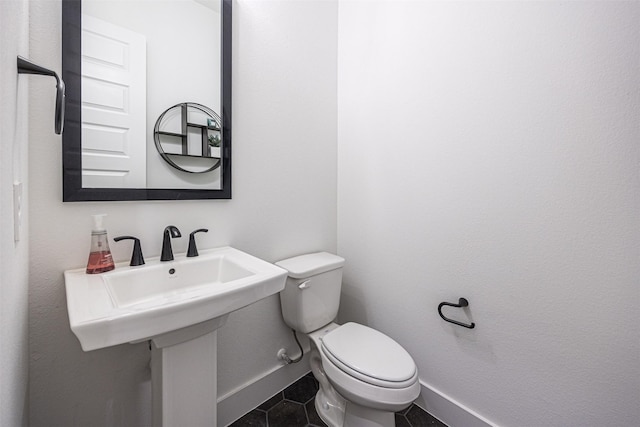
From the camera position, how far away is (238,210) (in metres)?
1.23

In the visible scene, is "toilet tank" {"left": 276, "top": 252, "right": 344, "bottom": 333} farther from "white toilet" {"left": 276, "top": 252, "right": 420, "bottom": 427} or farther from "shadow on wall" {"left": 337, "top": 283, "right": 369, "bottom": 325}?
"shadow on wall" {"left": 337, "top": 283, "right": 369, "bottom": 325}

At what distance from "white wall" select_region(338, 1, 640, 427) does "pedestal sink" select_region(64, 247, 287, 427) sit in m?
0.83

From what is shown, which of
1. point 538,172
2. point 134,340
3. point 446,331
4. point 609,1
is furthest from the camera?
point 446,331

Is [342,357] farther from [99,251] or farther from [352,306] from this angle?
[99,251]

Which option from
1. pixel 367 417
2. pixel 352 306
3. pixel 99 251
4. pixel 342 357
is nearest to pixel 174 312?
pixel 99 251

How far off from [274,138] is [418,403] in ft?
5.21

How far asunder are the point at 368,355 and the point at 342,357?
0.37ft

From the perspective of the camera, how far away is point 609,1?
2.66 feet

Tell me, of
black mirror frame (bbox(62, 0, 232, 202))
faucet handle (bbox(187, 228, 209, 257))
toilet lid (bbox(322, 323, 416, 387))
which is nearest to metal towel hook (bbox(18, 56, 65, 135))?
black mirror frame (bbox(62, 0, 232, 202))

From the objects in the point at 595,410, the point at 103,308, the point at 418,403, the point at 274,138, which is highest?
the point at 274,138

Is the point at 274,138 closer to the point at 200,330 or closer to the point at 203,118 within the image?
the point at 203,118

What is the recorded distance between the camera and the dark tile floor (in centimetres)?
122

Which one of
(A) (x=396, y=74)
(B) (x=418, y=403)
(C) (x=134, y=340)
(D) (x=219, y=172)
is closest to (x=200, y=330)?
(C) (x=134, y=340)

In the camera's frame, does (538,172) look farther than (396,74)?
No
